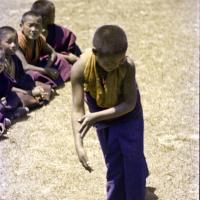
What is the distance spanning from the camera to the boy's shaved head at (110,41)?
2650 millimetres

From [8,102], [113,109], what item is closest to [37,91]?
[8,102]

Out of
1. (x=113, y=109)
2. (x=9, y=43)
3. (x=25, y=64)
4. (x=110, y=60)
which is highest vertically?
(x=110, y=60)

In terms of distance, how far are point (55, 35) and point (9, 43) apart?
873 mm

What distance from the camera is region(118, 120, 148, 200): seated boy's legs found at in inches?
119

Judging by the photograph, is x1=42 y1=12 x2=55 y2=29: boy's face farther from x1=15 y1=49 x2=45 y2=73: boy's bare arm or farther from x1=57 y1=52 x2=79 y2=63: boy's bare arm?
x1=15 y1=49 x2=45 y2=73: boy's bare arm

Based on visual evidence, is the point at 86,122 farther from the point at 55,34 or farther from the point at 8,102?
the point at 55,34

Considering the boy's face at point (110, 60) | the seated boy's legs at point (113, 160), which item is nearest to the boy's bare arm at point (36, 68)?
the seated boy's legs at point (113, 160)

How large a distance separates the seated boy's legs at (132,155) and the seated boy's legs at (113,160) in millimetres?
33

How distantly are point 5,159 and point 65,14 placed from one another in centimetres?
343

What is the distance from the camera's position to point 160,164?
388cm

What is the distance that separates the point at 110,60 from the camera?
8.80 ft

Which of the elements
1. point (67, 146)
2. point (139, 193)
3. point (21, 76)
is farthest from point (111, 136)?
point (21, 76)

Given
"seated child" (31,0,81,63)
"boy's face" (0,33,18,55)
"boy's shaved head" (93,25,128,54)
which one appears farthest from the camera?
"seated child" (31,0,81,63)

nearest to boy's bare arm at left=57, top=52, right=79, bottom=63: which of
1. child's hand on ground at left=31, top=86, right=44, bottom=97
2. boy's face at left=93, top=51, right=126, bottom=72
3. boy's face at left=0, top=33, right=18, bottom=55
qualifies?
child's hand on ground at left=31, top=86, right=44, bottom=97
